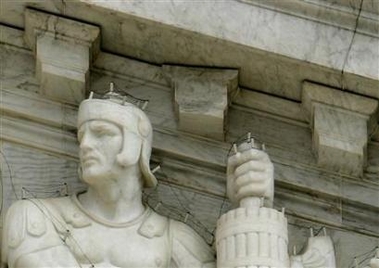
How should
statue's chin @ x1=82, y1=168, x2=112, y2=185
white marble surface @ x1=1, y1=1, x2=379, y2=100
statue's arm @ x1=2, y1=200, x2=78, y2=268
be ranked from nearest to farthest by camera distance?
statue's arm @ x1=2, y1=200, x2=78, y2=268 → statue's chin @ x1=82, y1=168, x2=112, y2=185 → white marble surface @ x1=1, y1=1, x2=379, y2=100

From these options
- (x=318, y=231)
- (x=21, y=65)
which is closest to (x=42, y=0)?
(x=21, y=65)

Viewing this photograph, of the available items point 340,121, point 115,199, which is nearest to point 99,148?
point 115,199

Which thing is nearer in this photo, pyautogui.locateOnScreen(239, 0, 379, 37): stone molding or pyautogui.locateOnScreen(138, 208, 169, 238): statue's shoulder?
pyautogui.locateOnScreen(138, 208, 169, 238): statue's shoulder

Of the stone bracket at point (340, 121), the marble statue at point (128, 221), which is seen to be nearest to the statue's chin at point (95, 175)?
the marble statue at point (128, 221)

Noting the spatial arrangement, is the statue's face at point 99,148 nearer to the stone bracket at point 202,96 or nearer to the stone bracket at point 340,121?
the stone bracket at point 202,96

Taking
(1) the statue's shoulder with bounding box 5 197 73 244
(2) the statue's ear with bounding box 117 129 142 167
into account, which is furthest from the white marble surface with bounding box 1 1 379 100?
(1) the statue's shoulder with bounding box 5 197 73 244

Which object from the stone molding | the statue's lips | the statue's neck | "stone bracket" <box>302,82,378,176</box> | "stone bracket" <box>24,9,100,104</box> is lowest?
the statue's neck

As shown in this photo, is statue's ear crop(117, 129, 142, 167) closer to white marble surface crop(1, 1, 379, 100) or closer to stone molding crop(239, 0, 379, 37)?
white marble surface crop(1, 1, 379, 100)

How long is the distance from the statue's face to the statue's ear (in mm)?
15

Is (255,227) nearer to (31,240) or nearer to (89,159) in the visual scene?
(89,159)

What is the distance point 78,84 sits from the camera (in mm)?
6258

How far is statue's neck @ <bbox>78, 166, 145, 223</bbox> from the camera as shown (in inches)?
234

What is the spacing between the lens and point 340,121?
6.28 metres

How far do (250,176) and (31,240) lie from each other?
0.63 meters
